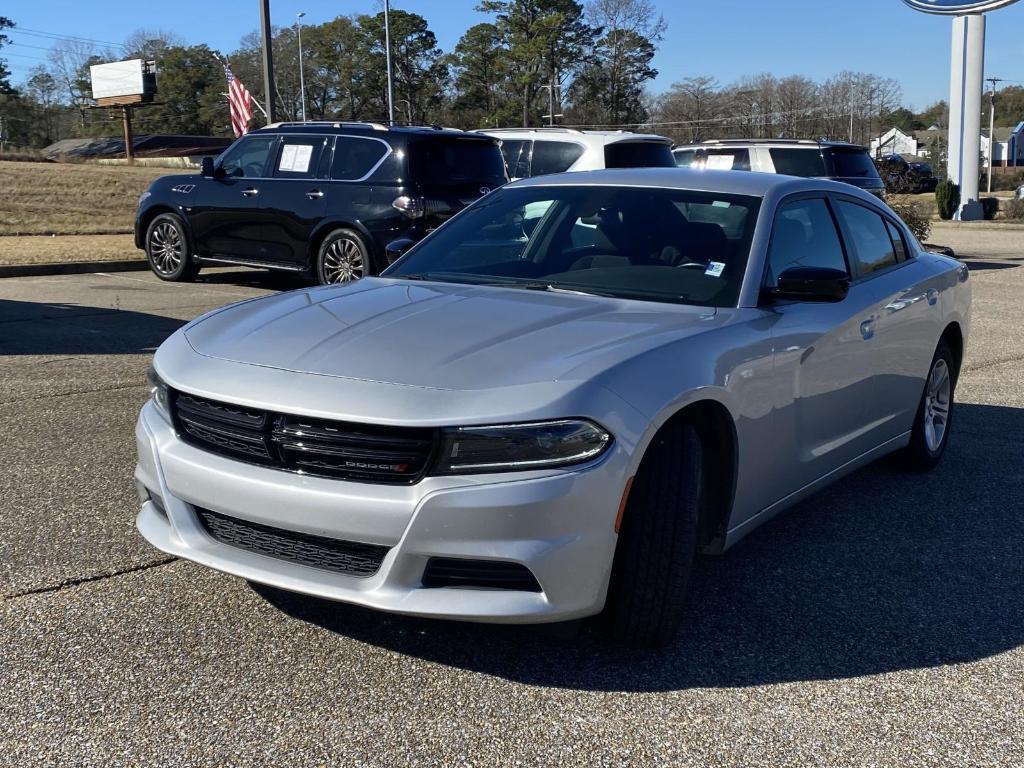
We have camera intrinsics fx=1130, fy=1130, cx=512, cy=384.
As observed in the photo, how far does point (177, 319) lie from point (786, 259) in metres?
7.31

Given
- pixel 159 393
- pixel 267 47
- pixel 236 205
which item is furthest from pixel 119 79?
pixel 159 393

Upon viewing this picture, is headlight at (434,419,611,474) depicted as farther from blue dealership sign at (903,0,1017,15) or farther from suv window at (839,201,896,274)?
blue dealership sign at (903,0,1017,15)

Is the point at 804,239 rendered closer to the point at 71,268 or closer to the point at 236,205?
the point at 236,205

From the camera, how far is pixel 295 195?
12.3m

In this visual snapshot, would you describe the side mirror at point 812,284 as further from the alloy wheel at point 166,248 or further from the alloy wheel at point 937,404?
the alloy wheel at point 166,248

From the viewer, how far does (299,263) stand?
12336 mm

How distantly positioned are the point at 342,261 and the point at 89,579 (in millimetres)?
8231

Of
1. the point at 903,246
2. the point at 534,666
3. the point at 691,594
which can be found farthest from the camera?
the point at 903,246

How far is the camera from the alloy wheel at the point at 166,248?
13.5 meters

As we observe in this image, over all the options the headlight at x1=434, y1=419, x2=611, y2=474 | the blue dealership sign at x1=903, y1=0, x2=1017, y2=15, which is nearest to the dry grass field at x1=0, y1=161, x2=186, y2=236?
the headlight at x1=434, y1=419, x2=611, y2=474

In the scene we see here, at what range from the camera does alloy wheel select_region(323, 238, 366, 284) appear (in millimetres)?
11875

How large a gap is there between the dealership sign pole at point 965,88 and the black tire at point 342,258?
2443 centimetres

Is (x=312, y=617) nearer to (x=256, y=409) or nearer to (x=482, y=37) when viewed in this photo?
(x=256, y=409)

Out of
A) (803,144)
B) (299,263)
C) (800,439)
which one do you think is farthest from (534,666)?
(803,144)
